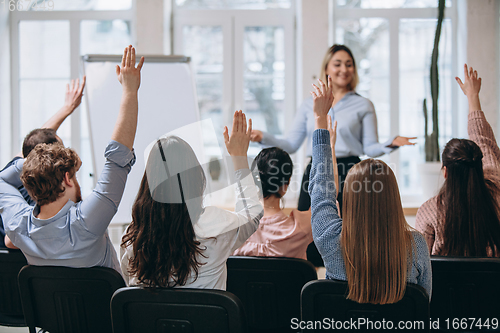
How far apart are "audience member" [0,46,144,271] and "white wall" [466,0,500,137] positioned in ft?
11.7

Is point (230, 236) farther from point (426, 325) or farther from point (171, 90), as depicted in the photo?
point (171, 90)

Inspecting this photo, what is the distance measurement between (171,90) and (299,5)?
1.76 m

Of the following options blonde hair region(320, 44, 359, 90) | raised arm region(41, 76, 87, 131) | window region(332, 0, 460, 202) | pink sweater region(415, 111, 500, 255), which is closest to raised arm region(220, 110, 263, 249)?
pink sweater region(415, 111, 500, 255)

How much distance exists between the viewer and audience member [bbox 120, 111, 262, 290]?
3.58 ft

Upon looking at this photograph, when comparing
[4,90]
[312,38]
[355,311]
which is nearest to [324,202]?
[355,311]

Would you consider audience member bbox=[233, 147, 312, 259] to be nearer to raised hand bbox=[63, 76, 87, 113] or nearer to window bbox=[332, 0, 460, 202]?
raised hand bbox=[63, 76, 87, 113]

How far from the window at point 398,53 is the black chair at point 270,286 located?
9.97 feet

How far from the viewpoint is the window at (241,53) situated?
156 inches

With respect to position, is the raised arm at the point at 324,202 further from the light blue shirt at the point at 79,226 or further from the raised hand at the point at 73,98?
the raised hand at the point at 73,98

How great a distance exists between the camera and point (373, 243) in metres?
1.04

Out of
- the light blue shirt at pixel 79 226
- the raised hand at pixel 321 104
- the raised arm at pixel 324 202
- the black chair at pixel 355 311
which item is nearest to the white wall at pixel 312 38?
the raised hand at pixel 321 104

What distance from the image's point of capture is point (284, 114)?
403cm

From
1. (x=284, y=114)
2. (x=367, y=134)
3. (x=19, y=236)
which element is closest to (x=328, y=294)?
(x=19, y=236)

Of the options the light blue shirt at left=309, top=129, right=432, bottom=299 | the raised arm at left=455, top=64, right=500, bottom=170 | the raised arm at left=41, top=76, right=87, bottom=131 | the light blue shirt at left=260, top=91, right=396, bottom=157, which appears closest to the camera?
the light blue shirt at left=309, top=129, right=432, bottom=299
